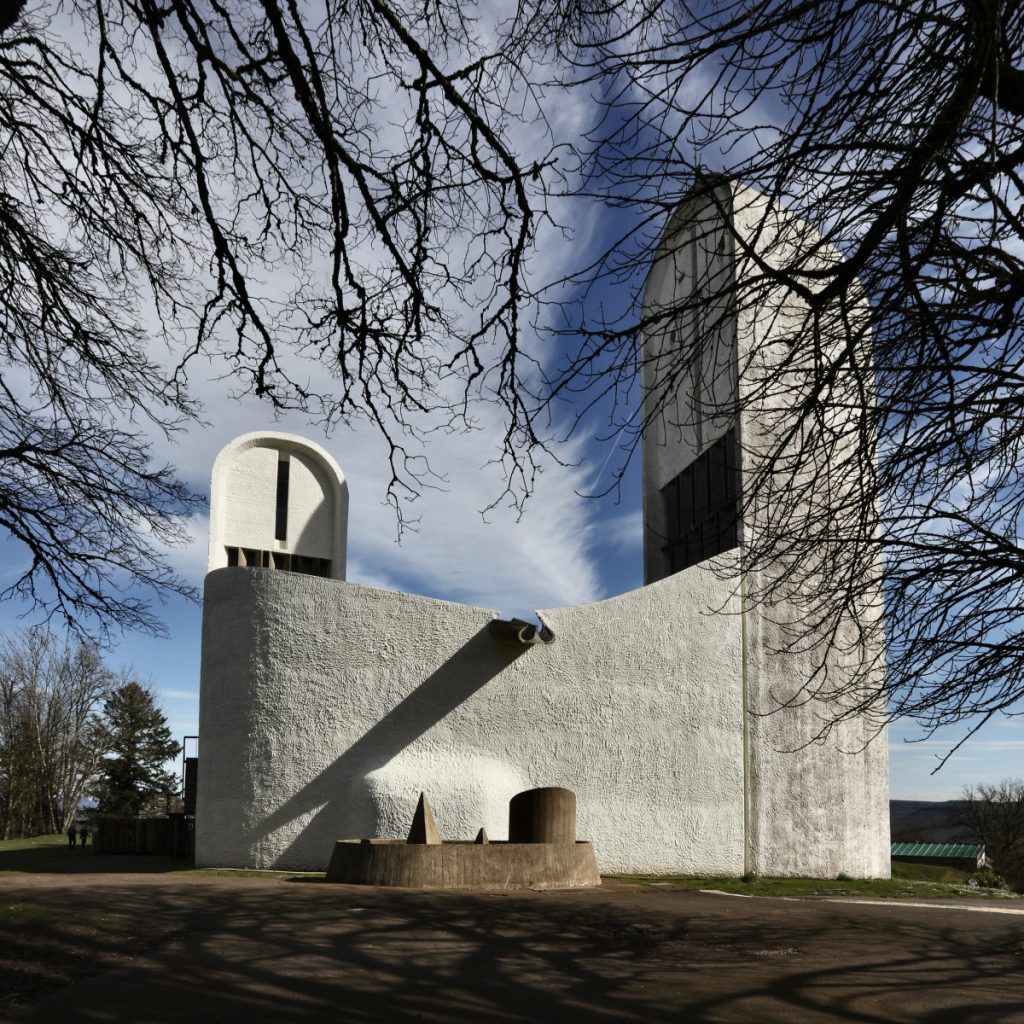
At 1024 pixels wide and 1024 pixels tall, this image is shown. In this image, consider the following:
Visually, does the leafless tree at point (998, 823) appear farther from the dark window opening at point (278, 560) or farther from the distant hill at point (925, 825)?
the dark window opening at point (278, 560)

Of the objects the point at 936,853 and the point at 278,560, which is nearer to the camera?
the point at 278,560

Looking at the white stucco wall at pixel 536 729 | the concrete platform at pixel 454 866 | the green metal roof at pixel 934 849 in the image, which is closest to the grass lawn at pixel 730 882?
the white stucco wall at pixel 536 729

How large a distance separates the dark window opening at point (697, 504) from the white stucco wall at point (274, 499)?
7933mm

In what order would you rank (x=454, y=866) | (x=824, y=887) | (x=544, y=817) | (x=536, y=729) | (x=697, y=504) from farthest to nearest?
(x=697, y=504) < (x=536, y=729) < (x=824, y=887) < (x=544, y=817) < (x=454, y=866)

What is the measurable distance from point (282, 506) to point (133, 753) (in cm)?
1540

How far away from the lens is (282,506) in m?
23.8

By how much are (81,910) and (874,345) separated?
7.64 m

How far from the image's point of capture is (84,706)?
113 ft

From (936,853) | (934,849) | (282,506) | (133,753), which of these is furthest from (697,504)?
(934,849)

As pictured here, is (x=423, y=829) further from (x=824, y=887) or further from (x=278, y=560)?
(x=278, y=560)

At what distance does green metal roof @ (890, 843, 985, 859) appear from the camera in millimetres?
45719

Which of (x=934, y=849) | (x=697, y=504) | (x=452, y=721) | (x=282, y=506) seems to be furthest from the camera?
(x=934, y=849)

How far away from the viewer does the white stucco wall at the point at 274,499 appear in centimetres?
2280

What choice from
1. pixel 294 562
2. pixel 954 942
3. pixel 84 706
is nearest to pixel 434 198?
pixel 954 942
